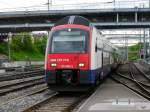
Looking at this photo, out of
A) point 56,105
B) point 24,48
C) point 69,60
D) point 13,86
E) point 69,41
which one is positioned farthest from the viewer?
point 24,48

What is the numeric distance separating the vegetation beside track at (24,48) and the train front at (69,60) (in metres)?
67.3

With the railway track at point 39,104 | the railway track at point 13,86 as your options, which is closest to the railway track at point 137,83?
the railway track at point 39,104

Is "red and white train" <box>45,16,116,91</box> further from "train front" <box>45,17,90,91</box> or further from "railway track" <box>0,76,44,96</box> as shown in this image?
"railway track" <box>0,76,44,96</box>

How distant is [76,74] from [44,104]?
3.63 meters

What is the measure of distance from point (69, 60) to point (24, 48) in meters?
80.6

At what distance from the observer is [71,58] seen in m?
19.9

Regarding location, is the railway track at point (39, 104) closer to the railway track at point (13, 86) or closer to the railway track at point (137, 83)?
the railway track at point (13, 86)

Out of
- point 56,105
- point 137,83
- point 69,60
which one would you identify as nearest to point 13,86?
point 69,60

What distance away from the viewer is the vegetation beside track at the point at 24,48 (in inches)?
3547

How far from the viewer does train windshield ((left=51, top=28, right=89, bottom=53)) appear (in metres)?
20.2

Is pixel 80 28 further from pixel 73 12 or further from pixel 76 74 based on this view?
pixel 73 12

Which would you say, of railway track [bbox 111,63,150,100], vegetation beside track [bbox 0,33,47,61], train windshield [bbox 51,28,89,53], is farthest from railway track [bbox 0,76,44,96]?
vegetation beside track [bbox 0,33,47,61]

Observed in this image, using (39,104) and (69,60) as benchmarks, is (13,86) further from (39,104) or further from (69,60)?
(39,104)

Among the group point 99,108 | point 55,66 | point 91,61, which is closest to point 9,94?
point 55,66
